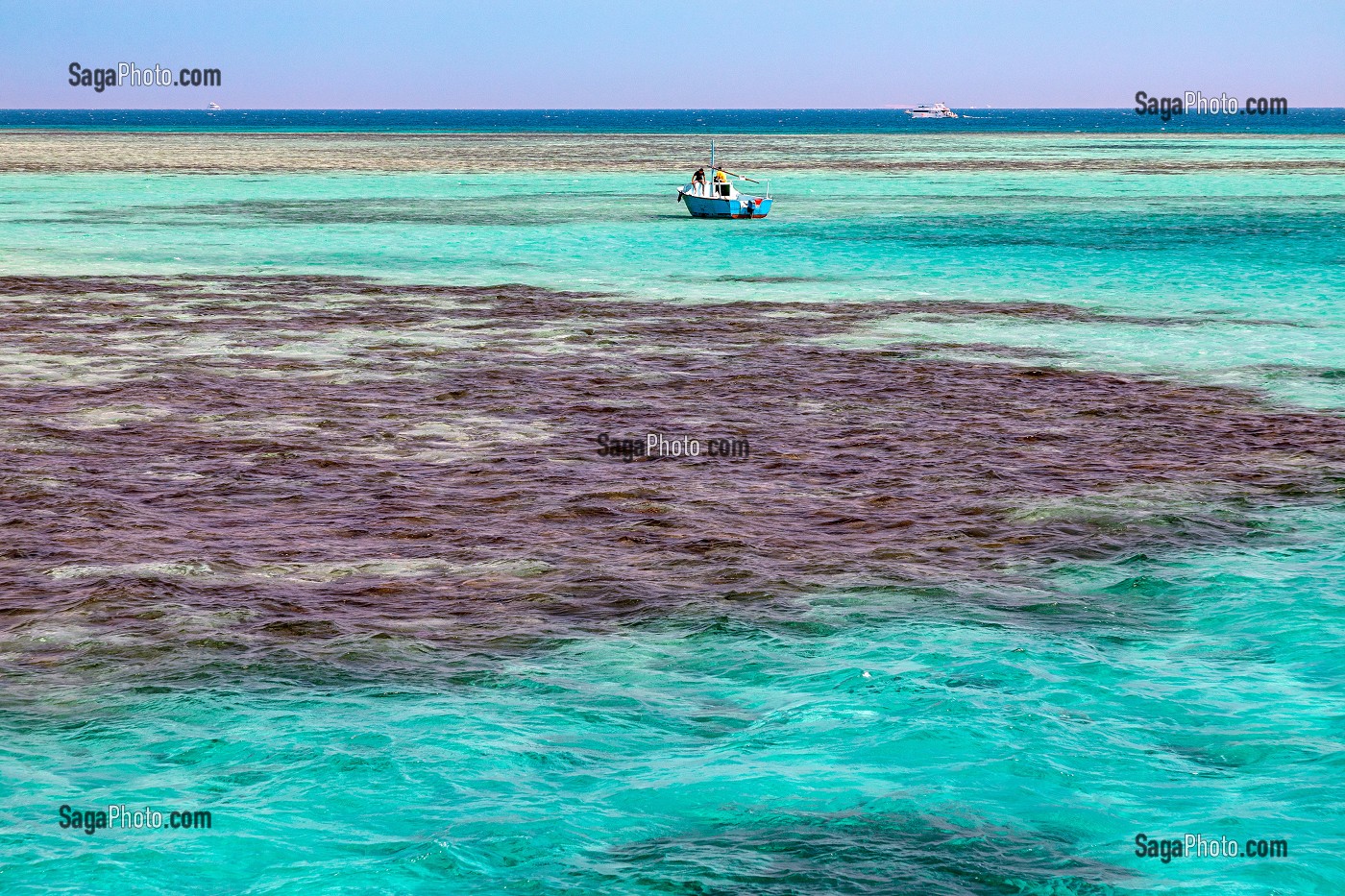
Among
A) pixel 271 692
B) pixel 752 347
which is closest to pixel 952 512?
pixel 271 692

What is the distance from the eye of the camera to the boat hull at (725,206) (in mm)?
59438

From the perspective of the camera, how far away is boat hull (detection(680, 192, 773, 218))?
59.4m

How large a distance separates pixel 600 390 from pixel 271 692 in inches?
486

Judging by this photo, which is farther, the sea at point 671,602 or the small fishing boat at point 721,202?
the small fishing boat at point 721,202

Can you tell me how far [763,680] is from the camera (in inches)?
447

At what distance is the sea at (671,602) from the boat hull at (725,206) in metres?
28.4

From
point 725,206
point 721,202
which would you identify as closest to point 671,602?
point 721,202

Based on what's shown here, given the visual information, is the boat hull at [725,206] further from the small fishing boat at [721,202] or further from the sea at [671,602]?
the sea at [671,602]

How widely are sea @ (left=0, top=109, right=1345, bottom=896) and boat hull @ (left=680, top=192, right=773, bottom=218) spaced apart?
28371mm

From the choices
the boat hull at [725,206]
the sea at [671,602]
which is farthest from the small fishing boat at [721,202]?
the sea at [671,602]

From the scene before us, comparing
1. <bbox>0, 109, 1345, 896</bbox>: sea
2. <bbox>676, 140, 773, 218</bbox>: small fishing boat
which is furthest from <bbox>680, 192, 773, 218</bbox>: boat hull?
<bbox>0, 109, 1345, 896</bbox>: sea

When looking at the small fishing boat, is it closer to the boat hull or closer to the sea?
the boat hull

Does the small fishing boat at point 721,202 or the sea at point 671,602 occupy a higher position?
the small fishing boat at point 721,202

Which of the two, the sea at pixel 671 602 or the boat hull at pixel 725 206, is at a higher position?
the boat hull at pixel 725 206
